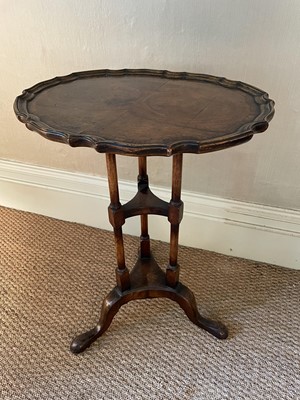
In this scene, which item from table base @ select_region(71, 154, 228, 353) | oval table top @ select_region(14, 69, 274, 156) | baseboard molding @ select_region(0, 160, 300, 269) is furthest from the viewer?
Answer: baseboard molding @ select_region(0, 160, 300, 269)

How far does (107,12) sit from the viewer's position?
103 cm

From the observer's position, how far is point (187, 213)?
4.10 ft

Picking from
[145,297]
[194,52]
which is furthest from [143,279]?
[194,52]

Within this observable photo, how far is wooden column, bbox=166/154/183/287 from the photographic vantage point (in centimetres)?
74

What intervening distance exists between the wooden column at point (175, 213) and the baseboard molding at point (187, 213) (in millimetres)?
347

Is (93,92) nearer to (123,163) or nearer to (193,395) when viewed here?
(123,163)

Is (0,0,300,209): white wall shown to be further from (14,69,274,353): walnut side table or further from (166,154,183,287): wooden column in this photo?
(166,154,183,287): wooden column

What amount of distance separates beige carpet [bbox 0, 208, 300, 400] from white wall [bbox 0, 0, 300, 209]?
258 millimetres

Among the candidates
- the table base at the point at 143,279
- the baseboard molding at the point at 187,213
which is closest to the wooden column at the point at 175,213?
the table base at the point at 143,279

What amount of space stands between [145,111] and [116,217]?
228 mm

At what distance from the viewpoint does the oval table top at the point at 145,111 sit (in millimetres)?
628

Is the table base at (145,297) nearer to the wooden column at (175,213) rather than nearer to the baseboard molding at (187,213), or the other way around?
the wooden column at (175,213)

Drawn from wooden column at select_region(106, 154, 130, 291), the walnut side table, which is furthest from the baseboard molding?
wooden column at select_region(106, 154, 130, 291)

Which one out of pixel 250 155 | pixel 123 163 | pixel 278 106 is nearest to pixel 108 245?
pixel 123 163
